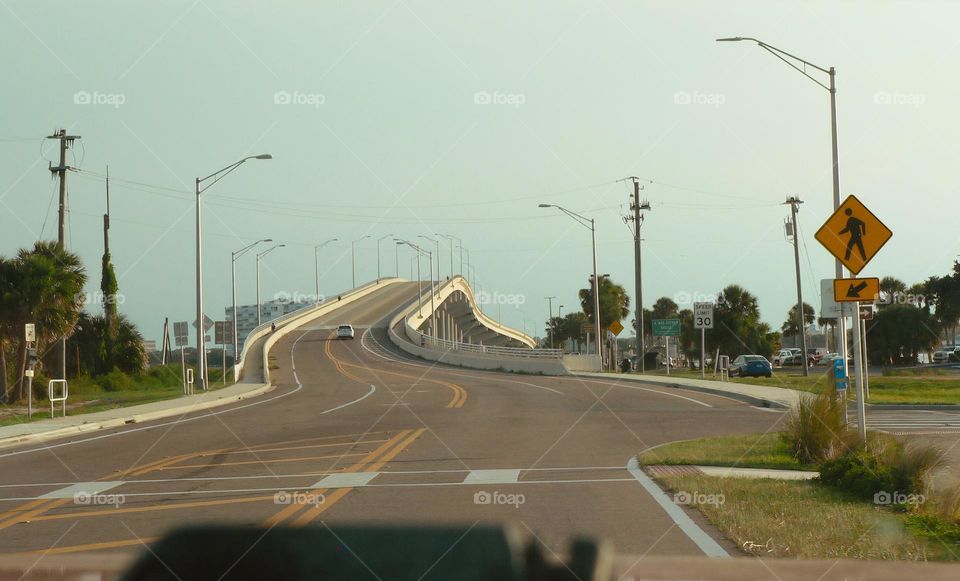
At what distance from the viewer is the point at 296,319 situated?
3595 inches

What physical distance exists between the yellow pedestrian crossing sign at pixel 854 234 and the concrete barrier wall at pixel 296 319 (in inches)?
1556

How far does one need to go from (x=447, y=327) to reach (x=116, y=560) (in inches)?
4698

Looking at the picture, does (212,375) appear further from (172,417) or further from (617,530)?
(617,530)

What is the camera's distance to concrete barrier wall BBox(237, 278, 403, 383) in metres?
66.5

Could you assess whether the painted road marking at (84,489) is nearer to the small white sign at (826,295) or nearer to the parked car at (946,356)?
the small white sign at (826,295)

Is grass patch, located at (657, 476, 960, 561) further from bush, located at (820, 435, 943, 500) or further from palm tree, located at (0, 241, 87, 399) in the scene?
palm tree, located at (0, 241, 87, 399)

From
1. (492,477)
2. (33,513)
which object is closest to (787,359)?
(492,477)

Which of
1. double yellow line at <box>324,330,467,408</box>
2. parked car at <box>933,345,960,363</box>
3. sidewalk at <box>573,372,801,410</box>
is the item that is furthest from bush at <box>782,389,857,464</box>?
parked car at <box>933,345,960,363</box>

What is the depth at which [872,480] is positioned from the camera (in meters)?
11.3

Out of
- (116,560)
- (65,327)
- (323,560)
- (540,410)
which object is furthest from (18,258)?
(323,560)

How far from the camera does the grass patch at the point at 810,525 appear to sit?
8078 millimetres

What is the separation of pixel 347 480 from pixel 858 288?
24.7 ft

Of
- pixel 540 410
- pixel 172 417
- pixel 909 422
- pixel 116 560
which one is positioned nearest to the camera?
pixel 116 560

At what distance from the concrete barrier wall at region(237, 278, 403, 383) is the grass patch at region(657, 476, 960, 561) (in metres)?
41.5
